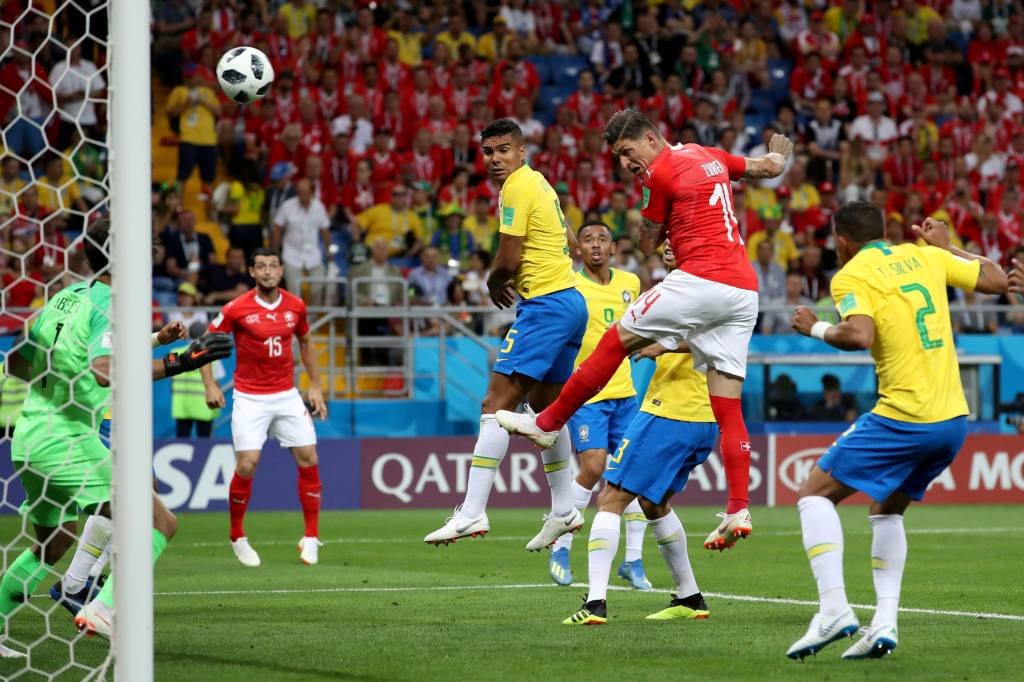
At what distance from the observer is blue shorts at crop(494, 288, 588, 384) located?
29.2 feet

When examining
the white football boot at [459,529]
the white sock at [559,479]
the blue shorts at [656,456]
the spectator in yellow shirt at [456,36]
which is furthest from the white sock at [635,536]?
the spectator in yellow shirt at [456,36]

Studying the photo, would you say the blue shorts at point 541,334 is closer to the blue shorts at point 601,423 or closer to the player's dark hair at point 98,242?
the blue shorts at point 601,423

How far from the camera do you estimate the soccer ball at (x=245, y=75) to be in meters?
10.9

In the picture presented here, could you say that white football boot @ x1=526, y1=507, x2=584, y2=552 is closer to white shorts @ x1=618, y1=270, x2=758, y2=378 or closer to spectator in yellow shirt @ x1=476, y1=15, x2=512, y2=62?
white shorts @ x1=618, y1=270, x2=758, y2=378

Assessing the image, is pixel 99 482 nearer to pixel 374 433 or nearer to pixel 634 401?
pixel 634 401

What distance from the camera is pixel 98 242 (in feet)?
23.9

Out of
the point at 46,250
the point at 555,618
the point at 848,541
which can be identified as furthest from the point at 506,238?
the point at 46,250

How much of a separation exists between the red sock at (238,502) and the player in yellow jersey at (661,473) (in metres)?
4.85

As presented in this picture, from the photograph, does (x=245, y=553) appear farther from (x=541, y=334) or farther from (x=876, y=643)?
(x=876, y=643)

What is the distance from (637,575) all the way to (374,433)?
836 cm

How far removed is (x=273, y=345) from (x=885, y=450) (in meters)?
7.63

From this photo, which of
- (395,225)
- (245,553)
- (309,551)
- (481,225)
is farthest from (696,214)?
(395,225)

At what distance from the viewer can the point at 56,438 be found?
7.74 metres

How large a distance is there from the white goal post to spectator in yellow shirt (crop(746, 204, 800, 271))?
15788mm
